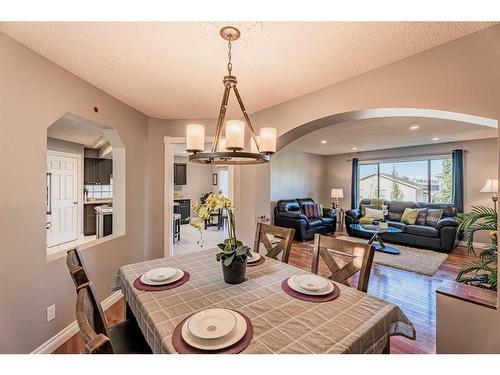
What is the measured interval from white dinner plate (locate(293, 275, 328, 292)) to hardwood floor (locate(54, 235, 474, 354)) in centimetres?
117

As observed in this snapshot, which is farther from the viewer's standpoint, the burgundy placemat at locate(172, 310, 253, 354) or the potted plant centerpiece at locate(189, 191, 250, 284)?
the potted plant centerpiece at locate(189, 191, 250, 284)

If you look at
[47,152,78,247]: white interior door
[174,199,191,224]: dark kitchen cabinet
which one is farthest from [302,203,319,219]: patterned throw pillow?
[47,152,78,247]: white interior door

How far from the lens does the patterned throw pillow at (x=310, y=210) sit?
20.6ft

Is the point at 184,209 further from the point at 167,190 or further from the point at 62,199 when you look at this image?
A: the point at 167,190

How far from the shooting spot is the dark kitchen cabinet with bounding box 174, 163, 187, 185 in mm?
7480

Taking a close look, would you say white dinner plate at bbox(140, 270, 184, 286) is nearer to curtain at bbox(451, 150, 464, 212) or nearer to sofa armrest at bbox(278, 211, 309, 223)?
sofa armrest at bbox(278, 211, 309, 223)

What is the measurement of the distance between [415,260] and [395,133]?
252 cm

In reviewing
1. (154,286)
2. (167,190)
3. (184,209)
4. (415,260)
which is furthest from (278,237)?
(184,209)

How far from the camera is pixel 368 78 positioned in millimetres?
1943

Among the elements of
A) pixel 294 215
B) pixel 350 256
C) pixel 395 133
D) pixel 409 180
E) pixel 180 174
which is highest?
pixel 395 133

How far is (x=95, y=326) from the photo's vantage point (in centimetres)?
104

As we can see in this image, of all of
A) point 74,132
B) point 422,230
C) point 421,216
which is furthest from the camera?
point 421,216
